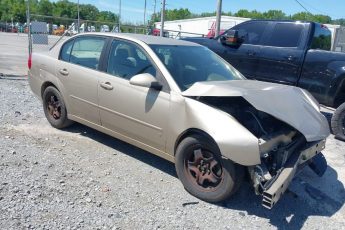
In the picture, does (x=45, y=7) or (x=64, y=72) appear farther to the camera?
(x=45, y=7)

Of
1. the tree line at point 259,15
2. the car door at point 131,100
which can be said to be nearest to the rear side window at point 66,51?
the car door at point 131,100

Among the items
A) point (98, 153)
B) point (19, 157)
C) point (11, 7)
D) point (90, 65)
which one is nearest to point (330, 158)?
point (98, 153)

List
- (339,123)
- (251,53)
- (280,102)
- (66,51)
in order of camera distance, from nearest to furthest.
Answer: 1. (280,102)
2. (66,51)
3. (339,123)
4. (251,53)

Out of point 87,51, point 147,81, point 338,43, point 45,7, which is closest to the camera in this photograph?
point 147,81

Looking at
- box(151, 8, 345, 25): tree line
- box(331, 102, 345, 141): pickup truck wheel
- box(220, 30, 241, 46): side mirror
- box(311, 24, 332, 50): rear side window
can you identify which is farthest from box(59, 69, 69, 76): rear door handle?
box(151, 8, 345, 25): tree line

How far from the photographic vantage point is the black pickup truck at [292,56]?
21.6ft

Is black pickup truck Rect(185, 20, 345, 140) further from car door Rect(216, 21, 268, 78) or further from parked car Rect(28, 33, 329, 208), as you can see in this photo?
parked car Rect(28, 33, 329, 208)

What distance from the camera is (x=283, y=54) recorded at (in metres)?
7.23

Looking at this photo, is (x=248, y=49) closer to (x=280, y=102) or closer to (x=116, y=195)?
(x=280, y=102)

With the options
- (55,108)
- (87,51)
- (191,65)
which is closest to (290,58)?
(191,65)

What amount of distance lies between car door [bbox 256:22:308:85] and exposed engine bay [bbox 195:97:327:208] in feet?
10.7

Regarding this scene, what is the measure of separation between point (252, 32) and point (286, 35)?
0.80 meters

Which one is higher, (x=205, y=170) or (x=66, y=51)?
(x=66, y=51)

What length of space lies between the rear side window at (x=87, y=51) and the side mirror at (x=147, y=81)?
1055 millimetres
